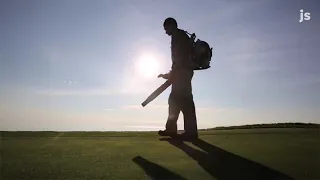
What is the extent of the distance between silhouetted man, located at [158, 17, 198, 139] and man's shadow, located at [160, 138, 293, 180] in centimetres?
230

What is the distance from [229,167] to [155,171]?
1.08 m

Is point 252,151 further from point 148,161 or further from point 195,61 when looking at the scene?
point 195,61

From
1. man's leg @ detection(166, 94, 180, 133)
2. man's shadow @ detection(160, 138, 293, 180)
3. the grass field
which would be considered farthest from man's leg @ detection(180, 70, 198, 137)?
man's shadow @ detection(160, 138, 293, 180)

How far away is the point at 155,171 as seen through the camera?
15.9 ft

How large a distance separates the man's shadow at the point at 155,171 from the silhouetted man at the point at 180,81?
349 cm

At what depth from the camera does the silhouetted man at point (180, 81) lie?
909cm

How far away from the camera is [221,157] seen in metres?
5.94

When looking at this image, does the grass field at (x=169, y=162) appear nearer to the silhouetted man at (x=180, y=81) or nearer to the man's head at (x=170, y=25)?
the silhouetted man at (x=180, y=81)

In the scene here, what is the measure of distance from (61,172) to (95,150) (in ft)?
7.65

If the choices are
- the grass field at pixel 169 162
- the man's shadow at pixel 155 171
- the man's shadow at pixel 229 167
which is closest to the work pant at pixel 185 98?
the grass field at pixel 169 162

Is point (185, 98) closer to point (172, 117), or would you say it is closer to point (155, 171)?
point (172, 117)

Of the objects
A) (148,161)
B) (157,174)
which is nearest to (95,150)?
(148,161)

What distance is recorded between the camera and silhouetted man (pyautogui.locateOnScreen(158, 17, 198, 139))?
909 centimetres

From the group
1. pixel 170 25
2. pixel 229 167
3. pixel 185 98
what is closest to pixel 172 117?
pixel 185 98
